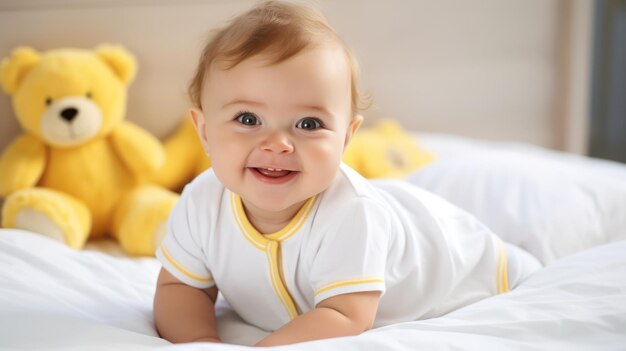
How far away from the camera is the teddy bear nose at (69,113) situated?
5.16 ft

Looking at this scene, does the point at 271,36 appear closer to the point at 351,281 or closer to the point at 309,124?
Answer: the point at 309,124

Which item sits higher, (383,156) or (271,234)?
(271,234)

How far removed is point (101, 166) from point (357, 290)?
92 cm

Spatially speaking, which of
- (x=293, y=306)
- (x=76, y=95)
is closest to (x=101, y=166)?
(x=76, y=95)

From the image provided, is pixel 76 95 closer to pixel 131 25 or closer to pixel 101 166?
pixel 101 166

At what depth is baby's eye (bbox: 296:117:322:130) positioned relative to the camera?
3.03 ft

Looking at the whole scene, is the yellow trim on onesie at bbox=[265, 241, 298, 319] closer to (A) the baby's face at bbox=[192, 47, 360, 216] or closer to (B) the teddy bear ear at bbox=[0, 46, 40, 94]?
(A) the baby's face at bbox=[192, 47, 360, 216]

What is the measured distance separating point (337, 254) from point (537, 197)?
67 centimetres

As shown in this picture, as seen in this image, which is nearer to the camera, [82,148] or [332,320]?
[332,320]

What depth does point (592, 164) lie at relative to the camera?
1.75 meters

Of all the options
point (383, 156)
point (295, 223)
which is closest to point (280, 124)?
point (295, 223)

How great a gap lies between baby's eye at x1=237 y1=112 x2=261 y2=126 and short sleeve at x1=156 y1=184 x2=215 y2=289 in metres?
0.20

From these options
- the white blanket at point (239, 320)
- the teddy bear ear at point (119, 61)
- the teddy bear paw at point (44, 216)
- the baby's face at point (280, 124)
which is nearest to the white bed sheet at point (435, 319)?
the white blanket at point (239, 320)

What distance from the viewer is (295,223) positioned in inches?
39.1
